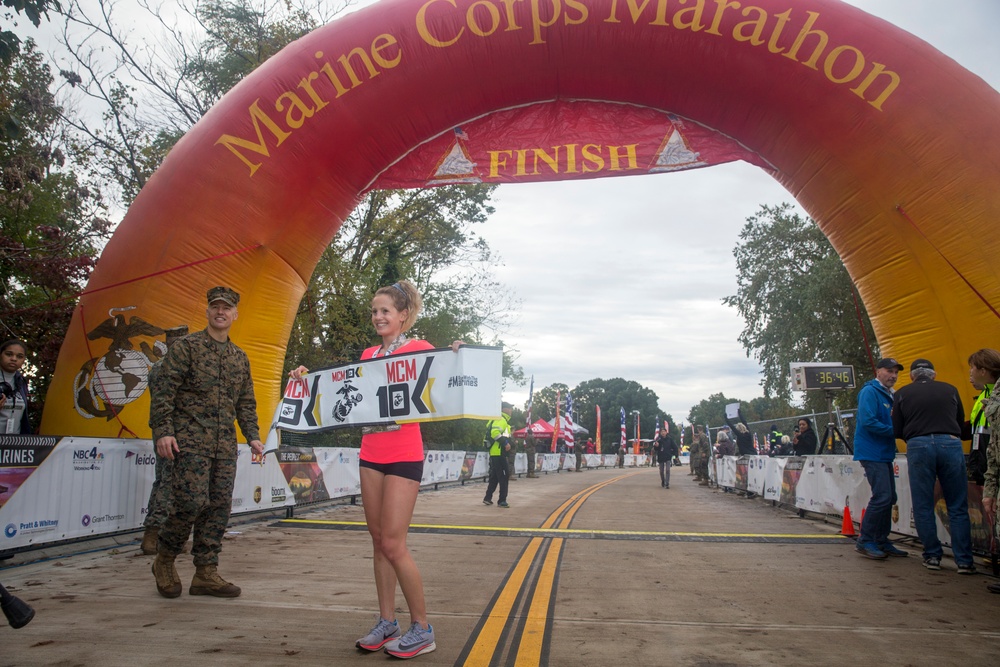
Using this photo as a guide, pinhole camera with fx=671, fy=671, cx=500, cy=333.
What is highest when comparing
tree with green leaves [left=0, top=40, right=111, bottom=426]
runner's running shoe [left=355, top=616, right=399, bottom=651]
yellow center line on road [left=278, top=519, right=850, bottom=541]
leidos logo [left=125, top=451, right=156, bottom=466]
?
tree with green leaves [left=0, top=40, right=111, bottom=426]

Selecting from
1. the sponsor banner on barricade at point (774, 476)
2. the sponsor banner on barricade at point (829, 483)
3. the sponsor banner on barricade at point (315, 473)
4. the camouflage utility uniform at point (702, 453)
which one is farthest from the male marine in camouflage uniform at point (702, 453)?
the sponsor banner on barricade at point (315, 473)

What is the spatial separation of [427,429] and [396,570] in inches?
1153

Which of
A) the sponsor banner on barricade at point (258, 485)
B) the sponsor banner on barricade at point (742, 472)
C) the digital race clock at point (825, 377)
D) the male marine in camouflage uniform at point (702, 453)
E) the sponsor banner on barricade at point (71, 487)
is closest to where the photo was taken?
the sponsor banner on barricade at point (71, 487)

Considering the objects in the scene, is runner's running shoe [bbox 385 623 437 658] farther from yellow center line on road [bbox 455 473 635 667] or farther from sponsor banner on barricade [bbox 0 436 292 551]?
sponsor banner on barricade [bbox 0 436 292 551]

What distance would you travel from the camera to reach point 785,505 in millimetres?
12477

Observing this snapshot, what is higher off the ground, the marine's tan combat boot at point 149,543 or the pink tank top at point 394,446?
the pink tank top at point 394,446

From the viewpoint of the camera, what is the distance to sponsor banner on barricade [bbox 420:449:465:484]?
17.9 metres

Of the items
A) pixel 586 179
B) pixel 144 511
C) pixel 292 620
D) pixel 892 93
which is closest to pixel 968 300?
pixel 892 93

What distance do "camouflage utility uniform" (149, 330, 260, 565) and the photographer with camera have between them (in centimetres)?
298

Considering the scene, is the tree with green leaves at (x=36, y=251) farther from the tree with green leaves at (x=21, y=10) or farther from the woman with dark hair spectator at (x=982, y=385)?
the woman with dark hair spectator at (x=982, y=385)

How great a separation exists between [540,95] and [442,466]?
12125 millimetres

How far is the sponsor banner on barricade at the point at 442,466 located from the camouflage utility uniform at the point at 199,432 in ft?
39.1

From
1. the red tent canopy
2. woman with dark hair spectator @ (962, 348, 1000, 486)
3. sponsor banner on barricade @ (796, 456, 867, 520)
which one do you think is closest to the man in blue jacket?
woman with dark hair spectator @ (962, 348, 1000, 486)

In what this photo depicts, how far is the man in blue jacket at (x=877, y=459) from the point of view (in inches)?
261
